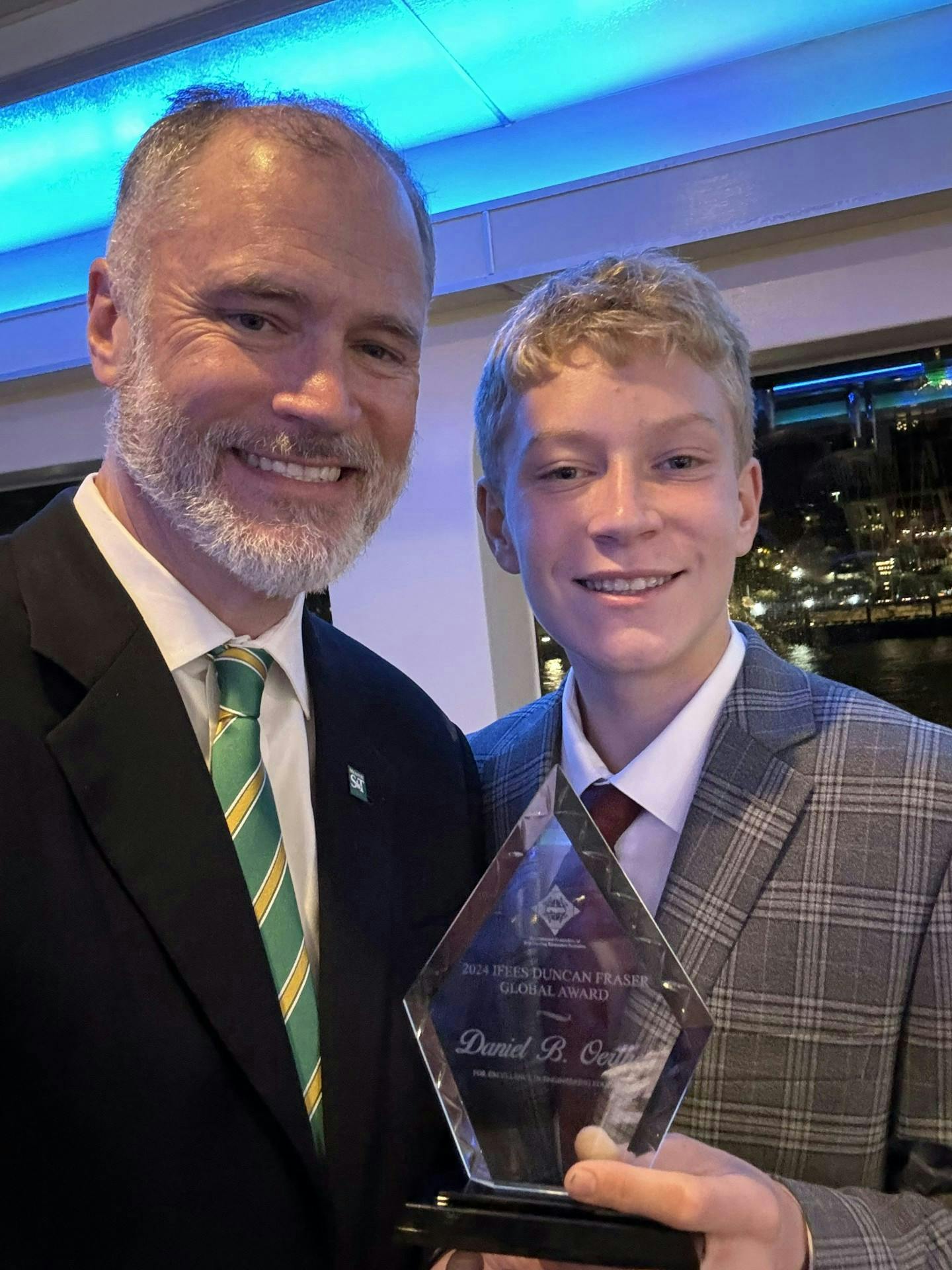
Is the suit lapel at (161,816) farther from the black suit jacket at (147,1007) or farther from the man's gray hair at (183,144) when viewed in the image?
the man's gray hair at (183,144)

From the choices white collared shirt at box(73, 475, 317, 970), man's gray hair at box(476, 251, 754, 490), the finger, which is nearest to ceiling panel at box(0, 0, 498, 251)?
man's gray hair at box(476, 251, 754, 490)

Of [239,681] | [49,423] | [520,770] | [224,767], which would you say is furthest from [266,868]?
[49,423]

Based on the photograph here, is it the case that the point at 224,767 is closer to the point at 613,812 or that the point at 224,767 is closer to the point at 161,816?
the point at 161,816

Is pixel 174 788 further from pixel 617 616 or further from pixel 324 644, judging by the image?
pixel 617 616

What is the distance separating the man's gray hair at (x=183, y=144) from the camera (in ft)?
4.17

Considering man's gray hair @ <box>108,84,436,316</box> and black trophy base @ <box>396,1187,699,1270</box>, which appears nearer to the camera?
black trophy base @ <box>396,1187,699,1270</box>

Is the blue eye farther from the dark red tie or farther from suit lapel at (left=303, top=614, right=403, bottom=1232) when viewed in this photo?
the dark red tie

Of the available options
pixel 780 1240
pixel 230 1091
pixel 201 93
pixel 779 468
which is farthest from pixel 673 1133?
pixel 779 468

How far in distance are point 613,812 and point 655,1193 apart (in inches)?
22.6

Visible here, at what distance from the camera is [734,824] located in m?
1.24

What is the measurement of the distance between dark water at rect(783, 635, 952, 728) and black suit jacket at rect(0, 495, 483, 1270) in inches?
71.3

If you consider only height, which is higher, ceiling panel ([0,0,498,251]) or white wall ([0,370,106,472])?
ceiling panel ([0,0,498,251])

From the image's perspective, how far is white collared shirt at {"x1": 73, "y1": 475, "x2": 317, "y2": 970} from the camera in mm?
1233

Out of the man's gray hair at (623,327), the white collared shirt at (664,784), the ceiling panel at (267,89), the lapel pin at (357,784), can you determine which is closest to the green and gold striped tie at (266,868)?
the lapel pin at (357,784)
